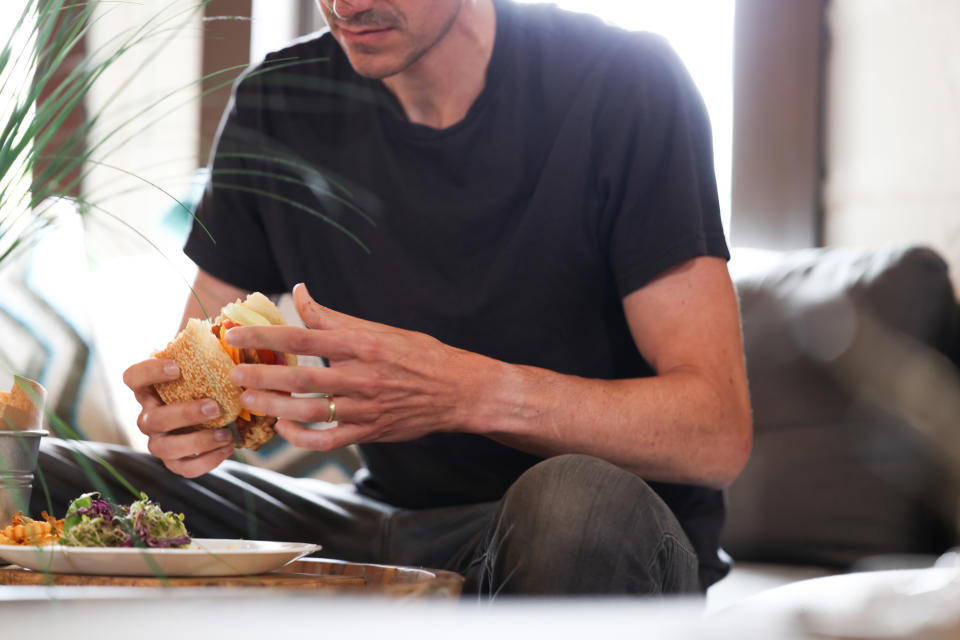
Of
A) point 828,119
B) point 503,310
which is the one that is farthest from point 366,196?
point 828,119

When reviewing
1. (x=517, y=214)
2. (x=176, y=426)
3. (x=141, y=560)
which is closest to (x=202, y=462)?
(x=176, y=426)

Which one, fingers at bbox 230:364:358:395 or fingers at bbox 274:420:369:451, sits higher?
fingers at bbox 230:364:358:395

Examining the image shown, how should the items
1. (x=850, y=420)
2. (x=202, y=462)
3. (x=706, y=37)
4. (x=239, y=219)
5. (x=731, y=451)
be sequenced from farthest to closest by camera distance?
(x=706, y=37) < (x=850, y=420) < (x=239, y=219) < (x=731, y=451) < (x=202, y=462)

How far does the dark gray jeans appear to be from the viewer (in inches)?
37.9

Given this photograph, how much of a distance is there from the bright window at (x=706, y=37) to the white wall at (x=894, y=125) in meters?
0.25

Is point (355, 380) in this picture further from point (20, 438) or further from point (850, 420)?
point (850, 420)

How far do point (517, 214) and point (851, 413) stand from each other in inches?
29.5

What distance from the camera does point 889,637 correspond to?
18 cm

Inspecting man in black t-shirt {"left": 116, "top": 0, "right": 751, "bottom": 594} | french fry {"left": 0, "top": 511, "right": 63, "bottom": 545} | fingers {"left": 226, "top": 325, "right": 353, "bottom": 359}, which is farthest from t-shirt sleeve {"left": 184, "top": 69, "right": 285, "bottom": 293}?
french fry {"left": 0, "top": 511, "right": 63, "bottom": 545}

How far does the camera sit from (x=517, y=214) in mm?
1471

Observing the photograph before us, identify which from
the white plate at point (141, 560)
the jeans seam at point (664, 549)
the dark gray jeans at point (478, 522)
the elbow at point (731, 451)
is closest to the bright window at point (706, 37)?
the elbow at point (731, 451)

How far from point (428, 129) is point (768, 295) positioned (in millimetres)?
814

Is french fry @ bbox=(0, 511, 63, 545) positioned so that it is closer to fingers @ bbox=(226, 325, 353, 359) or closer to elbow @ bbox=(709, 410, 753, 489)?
fingers @ bbox=(226, 325, 353, 359)

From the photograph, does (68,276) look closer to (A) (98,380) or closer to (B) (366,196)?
(A) (98,380)
